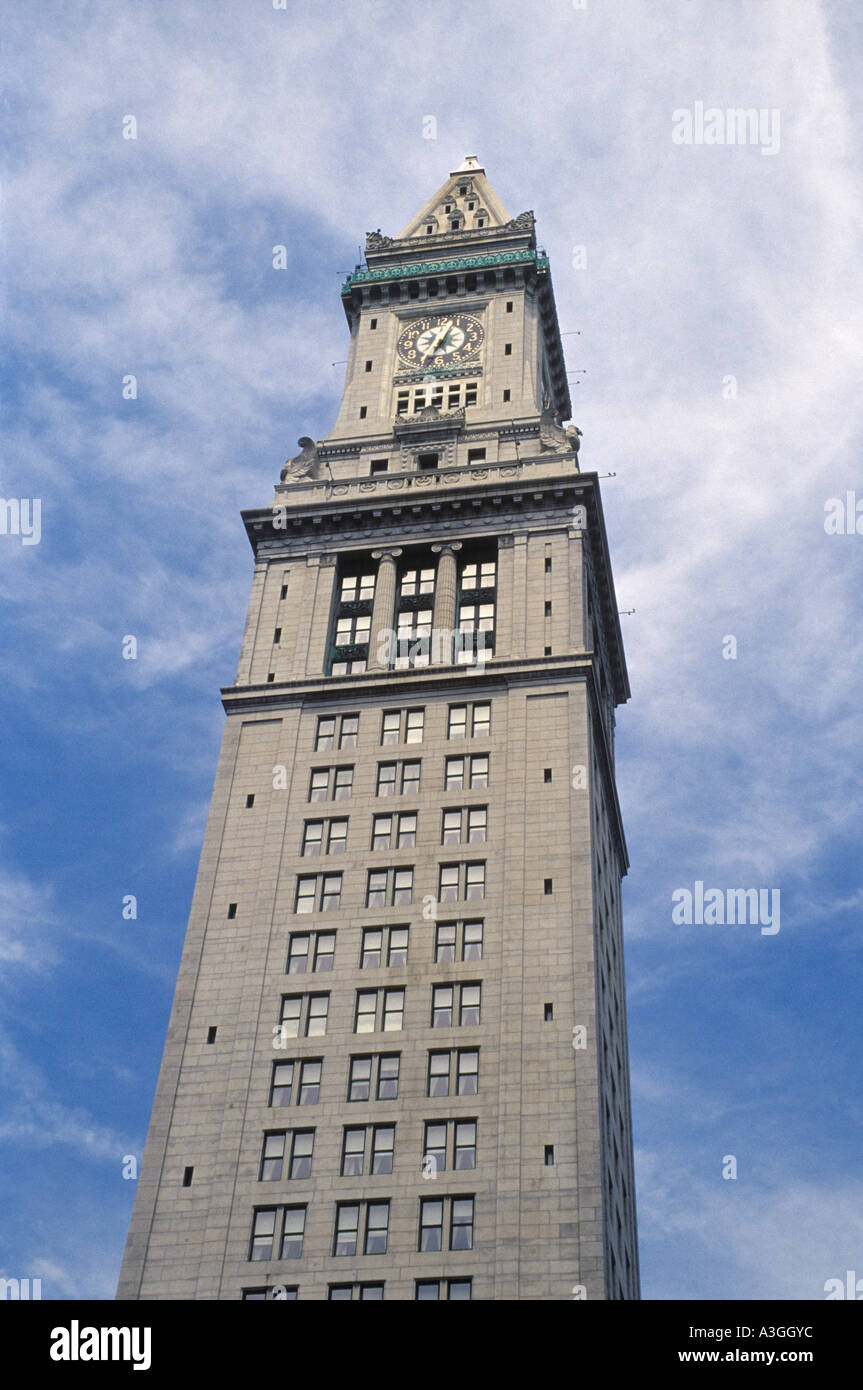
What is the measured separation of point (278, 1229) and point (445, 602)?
37.4 meters

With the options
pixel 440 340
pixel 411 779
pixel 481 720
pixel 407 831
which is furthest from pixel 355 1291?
pixel 440 340

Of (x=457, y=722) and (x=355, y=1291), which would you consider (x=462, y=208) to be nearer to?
(x=457, y=722)

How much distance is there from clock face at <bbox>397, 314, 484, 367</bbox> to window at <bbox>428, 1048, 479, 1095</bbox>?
5382cm

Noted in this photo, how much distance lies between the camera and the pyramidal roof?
401ft

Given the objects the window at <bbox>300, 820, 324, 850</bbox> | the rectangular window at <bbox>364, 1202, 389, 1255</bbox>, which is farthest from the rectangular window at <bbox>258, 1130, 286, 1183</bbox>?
the window at <bbox>300, 820, 324, 850</bbox>

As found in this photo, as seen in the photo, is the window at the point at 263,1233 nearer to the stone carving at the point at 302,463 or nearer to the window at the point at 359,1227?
the window at the point at 359,1227

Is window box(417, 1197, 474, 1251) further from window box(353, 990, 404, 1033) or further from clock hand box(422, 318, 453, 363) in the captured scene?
clock hand box(422, 318, 453, 363)

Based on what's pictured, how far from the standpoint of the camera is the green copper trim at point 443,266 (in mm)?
115438

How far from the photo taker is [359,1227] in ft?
219

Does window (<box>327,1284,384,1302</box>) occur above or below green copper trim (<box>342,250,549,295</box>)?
below

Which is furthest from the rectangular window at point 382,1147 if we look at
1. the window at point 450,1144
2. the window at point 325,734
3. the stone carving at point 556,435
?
the stone carving at point 556,435
